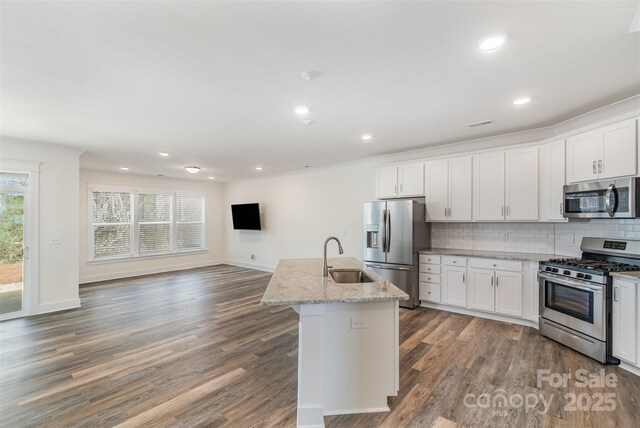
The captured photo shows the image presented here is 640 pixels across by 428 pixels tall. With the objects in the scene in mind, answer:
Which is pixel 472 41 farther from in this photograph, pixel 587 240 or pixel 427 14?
pixel 587 240

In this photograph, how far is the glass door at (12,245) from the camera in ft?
13.9

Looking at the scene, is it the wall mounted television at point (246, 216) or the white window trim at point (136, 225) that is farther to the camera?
the wall mounted television at point (246, 216)

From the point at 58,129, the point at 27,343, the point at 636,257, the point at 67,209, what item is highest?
the point at 58,129

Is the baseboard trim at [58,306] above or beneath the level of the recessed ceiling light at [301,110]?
beneath

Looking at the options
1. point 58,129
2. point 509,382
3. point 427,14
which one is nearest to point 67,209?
point 58,129

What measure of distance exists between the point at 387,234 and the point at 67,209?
5.43 meters

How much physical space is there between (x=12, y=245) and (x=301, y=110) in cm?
500

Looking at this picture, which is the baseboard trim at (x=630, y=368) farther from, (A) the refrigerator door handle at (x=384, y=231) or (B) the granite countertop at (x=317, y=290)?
(A) the refrigerator door handle at (x=384, y=231)

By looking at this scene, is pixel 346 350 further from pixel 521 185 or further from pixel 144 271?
pixel 144 271

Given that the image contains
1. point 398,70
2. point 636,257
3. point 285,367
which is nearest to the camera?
point 398,70

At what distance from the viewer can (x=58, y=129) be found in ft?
12.2

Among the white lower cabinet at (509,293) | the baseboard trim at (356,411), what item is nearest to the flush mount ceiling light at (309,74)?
the baseboard trim at (356,411)

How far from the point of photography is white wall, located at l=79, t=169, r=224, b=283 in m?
6.53

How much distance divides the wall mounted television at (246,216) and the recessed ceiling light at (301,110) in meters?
5.00
